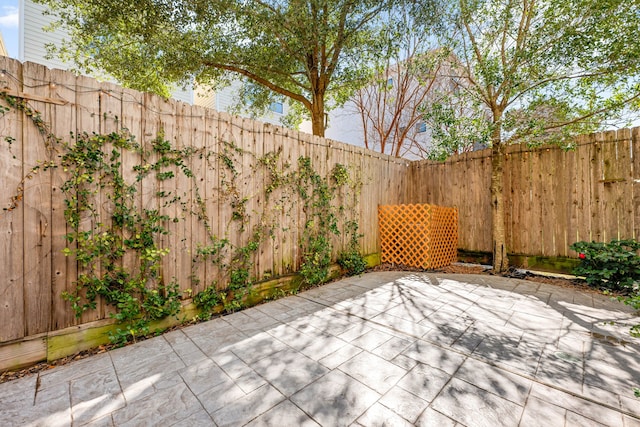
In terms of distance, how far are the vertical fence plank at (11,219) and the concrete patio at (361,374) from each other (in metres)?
0.44

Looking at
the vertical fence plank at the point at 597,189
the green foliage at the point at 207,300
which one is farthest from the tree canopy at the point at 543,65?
the green foliage at the point at 207,300

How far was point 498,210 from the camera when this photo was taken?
4.56 m

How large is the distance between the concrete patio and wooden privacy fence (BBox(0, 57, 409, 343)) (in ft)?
1.77

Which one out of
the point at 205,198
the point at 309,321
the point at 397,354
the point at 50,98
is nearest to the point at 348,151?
the point at 205,198

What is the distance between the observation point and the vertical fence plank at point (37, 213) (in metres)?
1.88

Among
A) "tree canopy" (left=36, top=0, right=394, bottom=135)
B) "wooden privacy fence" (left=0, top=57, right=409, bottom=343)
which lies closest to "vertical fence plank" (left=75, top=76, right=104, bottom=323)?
"wooden privacy fence" (left=0, top=57, right=409, bottom=343)

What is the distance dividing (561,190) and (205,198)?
540cm

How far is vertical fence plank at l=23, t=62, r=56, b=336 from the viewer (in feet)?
6.18

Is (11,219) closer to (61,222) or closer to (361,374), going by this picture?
(61,222)

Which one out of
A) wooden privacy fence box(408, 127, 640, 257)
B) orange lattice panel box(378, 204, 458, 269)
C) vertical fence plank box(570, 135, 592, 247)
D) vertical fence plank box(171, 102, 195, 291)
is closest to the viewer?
vertical fence plank box(171, 102, 195, 291)

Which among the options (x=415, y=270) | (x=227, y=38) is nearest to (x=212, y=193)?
(x=415, y=270)

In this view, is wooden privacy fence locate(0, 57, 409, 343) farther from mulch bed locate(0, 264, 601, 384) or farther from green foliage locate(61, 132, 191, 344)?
mulch bed locate(0, 264, 601, 384)

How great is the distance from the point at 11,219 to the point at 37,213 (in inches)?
5.1

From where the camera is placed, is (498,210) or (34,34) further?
(34,34)
